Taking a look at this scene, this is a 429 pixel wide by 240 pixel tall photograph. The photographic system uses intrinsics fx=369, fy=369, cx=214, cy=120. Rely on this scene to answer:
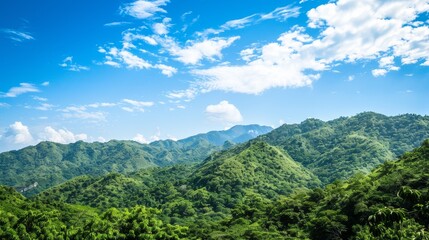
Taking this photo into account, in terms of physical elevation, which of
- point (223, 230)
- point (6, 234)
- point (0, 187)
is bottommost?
point (223, 230)

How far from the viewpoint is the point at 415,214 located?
232 feet

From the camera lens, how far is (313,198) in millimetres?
131250

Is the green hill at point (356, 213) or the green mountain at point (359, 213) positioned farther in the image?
the green hill at point (356, 213)

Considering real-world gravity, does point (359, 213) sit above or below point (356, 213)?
below

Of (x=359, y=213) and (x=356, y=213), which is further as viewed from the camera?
(x=359, y=213)

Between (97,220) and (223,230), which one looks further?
(223,230)

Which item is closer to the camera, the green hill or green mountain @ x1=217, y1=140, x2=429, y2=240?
green mountain @ x1=217, y1=140, x2=429, y2=240

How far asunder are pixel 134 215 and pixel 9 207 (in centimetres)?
4970

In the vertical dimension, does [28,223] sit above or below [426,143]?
below

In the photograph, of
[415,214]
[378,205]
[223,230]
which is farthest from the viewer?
[223,230]

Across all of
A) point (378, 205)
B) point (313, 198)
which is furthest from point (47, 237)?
point (313, 198)

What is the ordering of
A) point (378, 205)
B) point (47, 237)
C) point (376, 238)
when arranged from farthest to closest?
A: point (47, 237) < point (378, 205) < point (376, 238)

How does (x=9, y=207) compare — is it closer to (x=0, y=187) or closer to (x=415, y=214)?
(x=0, y=187)

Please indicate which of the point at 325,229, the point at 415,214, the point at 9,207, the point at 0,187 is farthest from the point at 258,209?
the point at 0,187
